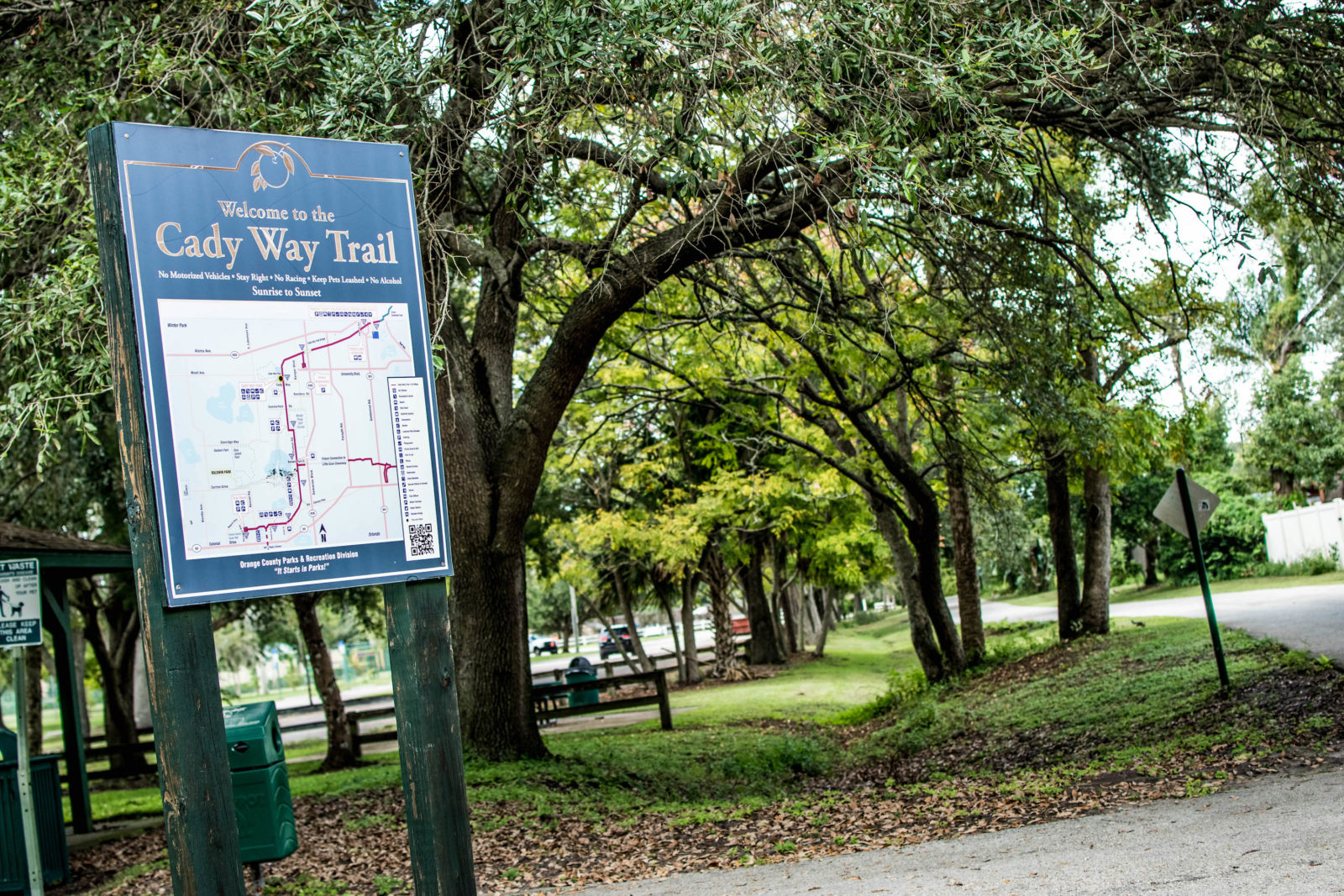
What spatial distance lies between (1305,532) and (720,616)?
59.4 feet

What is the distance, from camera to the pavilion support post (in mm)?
12477

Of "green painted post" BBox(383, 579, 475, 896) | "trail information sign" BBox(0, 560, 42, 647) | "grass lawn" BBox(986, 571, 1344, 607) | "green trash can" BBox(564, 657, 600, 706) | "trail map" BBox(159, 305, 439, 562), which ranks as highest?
"trail map" BBox(159, 305, 439, 562)

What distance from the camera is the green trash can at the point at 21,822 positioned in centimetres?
866

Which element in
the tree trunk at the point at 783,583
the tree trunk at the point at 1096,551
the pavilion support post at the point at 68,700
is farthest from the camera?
the tree trunk at the point at 783,583

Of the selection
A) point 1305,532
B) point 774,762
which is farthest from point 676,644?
point 1305,532

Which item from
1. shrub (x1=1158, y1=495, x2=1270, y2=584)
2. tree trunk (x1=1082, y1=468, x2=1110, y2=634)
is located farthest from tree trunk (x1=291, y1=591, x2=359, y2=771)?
shrub (x1=1158, y1=495, x2=1270, y2=584)

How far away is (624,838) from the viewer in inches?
346

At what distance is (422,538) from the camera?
4.30 metres

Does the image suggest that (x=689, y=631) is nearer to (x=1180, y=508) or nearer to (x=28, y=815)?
(x=1180, y=508)

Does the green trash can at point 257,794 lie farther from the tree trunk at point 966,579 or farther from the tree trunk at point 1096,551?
the tree trunk at point 1096,551

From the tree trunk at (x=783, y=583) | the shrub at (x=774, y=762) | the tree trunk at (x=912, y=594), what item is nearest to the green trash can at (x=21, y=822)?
the shrub at (x=774, y=762)

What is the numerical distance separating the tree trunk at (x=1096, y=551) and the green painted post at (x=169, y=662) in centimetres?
1864

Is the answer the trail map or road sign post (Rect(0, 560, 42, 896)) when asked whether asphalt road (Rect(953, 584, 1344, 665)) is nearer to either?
the trail map

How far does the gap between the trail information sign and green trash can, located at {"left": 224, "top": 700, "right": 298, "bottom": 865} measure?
7.19 feet
